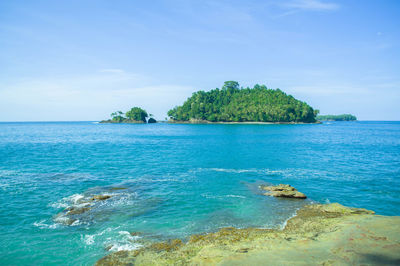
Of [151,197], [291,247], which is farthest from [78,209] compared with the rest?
[291,247]

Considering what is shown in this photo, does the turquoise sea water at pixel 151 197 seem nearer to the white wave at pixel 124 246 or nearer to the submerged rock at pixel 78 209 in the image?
the white wave at pixel 124 246

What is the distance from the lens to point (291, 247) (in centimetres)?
1257

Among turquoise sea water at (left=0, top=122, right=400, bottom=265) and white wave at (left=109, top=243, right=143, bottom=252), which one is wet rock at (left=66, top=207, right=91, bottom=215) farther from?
white wave at (left=109, top=243, right=143, bottom=252)

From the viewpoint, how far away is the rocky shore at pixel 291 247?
11.1 metres

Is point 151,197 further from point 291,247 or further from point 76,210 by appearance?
point 291,247

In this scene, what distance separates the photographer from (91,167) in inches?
1577

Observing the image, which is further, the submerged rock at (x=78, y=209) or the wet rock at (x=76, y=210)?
the wet rock at (x=76, y=210)

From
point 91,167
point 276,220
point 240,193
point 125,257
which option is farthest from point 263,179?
point 91,167

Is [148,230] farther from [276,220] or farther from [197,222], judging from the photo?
[276,220]

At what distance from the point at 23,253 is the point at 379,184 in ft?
124

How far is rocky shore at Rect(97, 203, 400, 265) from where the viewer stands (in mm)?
11148

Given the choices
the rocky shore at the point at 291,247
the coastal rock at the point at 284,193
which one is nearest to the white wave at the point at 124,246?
the rocky shore at the point at 291,247

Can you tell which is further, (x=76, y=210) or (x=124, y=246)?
(x=76, y=210)

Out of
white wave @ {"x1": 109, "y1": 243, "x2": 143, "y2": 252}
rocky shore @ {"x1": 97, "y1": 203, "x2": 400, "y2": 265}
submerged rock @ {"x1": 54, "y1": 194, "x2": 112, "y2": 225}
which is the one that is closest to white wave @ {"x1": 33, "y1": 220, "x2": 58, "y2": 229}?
submerged rock @ {"x1": 54, "y1": 194, "x2": 112, "y2": 225}
